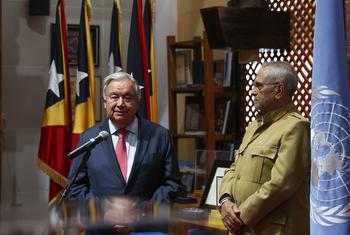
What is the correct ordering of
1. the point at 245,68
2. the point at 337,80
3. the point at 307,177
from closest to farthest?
the point at 337,80 < the point at 307,177 < the point at 245,68

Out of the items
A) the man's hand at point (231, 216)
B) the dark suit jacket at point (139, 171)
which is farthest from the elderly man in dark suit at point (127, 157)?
the man's hand at point (231, 216)

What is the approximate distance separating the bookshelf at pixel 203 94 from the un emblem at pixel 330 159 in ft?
9.76

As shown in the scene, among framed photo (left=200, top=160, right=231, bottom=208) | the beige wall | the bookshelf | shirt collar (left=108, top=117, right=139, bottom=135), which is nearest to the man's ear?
shirt collar (left=108, top=117, right=139, bottom=135)

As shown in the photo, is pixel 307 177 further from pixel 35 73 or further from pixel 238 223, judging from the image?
pixel 35 73

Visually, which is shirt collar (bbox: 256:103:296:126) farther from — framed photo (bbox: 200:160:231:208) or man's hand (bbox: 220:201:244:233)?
framed photo (bbox: 200:160:231:208)

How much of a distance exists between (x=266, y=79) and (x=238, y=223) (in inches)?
21.1

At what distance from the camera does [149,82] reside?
15.4 ft

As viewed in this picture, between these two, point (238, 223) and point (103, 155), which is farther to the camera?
point (103, 155)

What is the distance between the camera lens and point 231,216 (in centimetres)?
240

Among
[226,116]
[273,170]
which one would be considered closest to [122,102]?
[273,170]

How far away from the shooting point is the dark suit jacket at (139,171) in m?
2.64

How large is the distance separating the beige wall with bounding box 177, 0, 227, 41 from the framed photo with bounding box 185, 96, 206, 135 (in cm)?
54

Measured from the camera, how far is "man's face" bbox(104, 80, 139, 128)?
107 inches

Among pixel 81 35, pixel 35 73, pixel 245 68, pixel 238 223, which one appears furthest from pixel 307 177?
pixel 35 73
